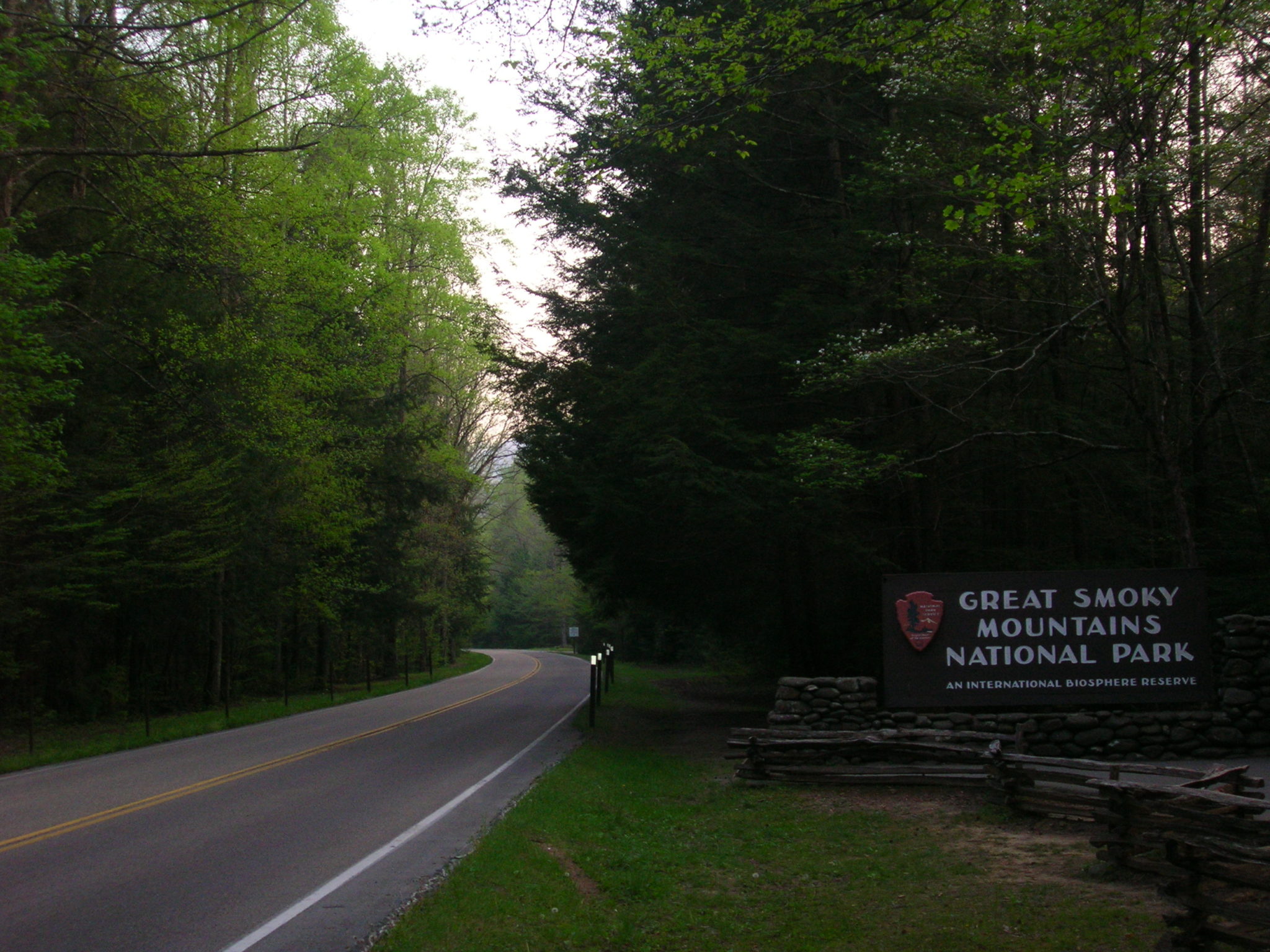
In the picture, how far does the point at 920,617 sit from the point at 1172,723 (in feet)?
11.2

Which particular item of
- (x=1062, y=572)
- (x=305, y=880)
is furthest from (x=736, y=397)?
(x=305, y=880)

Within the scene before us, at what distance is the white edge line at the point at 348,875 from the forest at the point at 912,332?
611cm

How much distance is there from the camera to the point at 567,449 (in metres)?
19.2

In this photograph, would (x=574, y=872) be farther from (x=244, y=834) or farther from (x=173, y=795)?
(x=173, y=795)

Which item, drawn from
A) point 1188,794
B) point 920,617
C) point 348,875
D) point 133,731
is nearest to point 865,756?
point 920,617

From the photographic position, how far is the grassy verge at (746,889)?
5824mm

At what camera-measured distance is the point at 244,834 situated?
8.60 m

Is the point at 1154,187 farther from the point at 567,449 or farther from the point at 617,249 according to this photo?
the point at 567,449

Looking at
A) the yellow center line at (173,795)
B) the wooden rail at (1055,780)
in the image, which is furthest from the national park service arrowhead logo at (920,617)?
the yellow center line at (173,795)

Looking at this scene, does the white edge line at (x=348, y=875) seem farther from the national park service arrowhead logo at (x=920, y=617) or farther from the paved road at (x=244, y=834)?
the national park service arrowhead logo at (x=920, y=617)

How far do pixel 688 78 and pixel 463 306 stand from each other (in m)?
27.9

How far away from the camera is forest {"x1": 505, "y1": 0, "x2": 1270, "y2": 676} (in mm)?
12953

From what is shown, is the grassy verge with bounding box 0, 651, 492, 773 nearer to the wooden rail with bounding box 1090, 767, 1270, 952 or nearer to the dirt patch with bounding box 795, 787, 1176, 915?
the dirt patch with bounding box 795, 787, 1176, 915

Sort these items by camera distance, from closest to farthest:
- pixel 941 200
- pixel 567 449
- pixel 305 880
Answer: pixel 305 880, pixel 941 200, pixel 567 449
